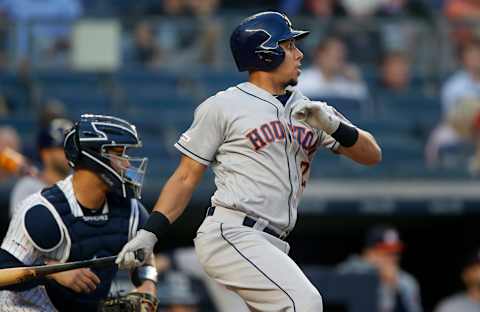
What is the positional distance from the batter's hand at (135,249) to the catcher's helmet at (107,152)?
388 mm

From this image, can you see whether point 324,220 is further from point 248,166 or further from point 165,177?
point 248,166

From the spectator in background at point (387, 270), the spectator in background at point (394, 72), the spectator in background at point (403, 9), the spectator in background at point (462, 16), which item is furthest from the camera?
the spectator in background at point (403, 9)

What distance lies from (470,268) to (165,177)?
A: 2.27m

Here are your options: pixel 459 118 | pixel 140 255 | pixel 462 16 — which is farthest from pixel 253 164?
pixel 462 16

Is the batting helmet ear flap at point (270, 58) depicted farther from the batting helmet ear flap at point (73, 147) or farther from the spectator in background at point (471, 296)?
the spectator in background at point (471, 296)

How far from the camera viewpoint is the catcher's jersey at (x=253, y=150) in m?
5.57

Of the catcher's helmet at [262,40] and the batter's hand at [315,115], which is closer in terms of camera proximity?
the batter's hand at [315,115]

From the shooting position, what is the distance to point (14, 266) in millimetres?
5766

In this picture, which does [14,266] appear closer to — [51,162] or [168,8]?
[51,162]

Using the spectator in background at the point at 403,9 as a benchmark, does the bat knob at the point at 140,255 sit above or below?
above

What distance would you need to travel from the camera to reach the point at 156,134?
411 inches

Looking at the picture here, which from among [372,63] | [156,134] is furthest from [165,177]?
[372,63]

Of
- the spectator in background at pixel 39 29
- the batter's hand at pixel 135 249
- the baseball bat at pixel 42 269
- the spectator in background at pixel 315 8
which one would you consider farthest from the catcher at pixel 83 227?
the spectator in background at pixel 315 8

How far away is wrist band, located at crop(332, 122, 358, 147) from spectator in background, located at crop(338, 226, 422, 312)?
402 centimetres
